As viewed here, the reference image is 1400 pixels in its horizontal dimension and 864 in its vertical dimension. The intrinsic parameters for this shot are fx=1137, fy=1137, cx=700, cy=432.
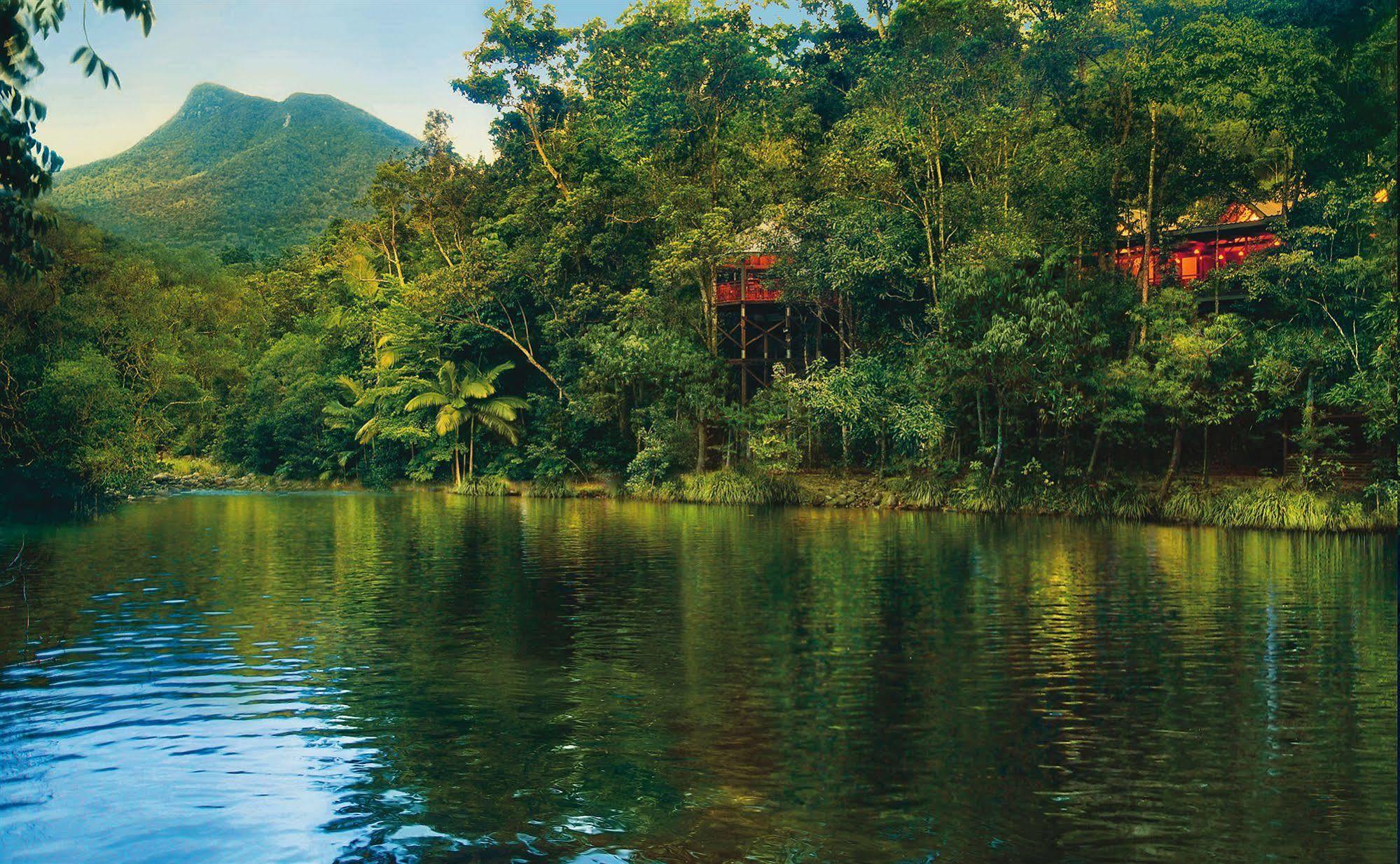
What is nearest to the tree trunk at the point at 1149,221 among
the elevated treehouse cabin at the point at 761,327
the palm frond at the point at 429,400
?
the elevated treehouse cabin at the point at 761,327

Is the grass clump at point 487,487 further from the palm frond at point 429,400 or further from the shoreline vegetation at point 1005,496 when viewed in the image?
the palm frond at point 429,400

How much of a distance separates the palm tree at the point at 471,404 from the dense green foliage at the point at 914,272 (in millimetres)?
317

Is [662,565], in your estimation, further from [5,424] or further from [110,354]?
[110,354]

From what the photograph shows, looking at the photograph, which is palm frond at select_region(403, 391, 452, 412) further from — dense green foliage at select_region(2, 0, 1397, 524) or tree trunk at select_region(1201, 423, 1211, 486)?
tree trunk at select_region(1201, 423, 1211, 486)

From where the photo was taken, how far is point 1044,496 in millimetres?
28812

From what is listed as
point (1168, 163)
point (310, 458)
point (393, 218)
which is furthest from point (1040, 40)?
point (310, 458)

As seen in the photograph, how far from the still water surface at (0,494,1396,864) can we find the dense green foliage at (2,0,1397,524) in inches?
348

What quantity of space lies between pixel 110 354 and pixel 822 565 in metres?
24.0

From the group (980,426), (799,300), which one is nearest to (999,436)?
(980,426)

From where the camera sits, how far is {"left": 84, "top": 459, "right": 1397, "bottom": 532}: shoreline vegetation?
24312 mm

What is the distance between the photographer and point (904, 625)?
523 inches

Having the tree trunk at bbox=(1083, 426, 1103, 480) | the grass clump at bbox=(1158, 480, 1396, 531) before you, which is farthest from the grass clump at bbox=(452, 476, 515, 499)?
the grass clump at bbox=(1158, 480, 1396, 531)

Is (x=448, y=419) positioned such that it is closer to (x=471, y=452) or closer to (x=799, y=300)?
(x=471, y=452)

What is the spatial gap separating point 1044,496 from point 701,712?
840 inches
